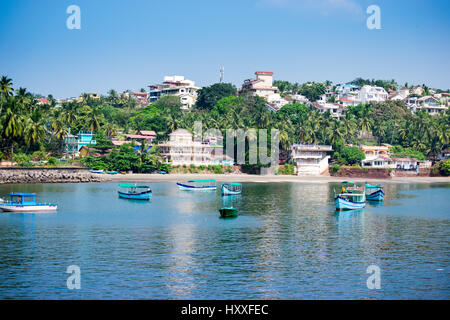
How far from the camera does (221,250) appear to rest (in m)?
42.4

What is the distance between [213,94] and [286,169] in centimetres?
5221

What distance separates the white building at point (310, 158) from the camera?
392 ft

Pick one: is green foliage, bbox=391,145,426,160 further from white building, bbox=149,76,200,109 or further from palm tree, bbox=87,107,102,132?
white building, bbox=149,76,200,109

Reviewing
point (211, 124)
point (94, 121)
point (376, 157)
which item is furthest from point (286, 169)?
point (94, 121)

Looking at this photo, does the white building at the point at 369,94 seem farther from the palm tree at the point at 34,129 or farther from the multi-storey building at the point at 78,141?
the palm tree at the point at 34,129

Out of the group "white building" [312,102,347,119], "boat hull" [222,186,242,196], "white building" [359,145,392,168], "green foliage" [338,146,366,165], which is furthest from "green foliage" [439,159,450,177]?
"boat hull" [222,186,242,196]

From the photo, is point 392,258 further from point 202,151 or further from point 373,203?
point 202,151

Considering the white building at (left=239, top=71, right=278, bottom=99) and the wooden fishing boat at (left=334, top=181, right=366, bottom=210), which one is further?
the white building at (left=239, top=71, right=278, bottom=99)

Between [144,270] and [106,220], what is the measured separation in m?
21.2

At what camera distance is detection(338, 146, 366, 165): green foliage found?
395 feet

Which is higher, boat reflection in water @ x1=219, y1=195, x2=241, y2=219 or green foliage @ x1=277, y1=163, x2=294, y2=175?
green foliage @ x1=277, y1=163, x2=294, y2=175

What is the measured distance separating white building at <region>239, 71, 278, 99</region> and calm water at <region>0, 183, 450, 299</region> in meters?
107

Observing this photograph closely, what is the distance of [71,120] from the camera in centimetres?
11869
